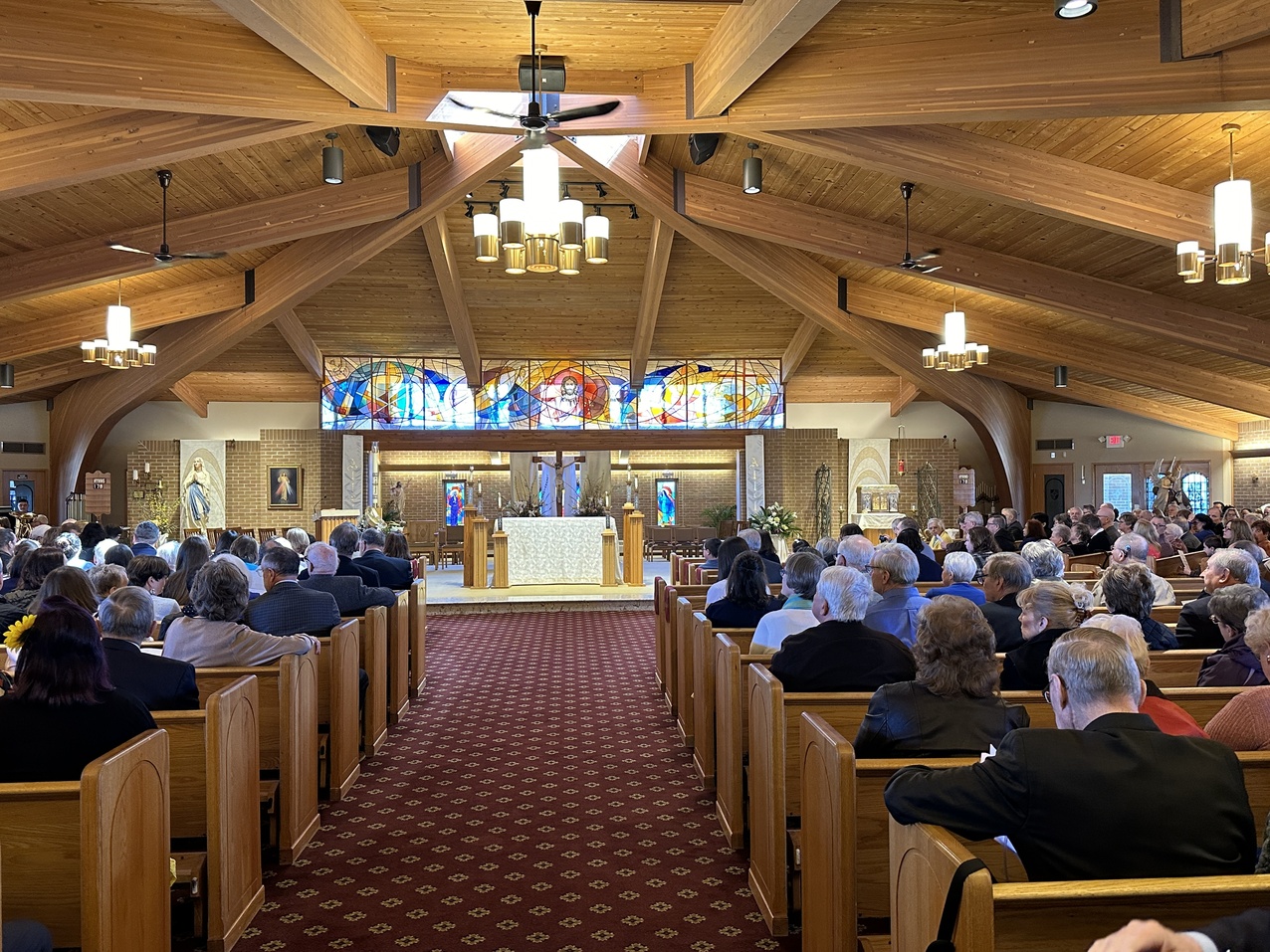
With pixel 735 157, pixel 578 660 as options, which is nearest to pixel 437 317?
pixel 735 157

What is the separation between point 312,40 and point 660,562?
571 inches

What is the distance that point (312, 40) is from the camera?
5.48 meters

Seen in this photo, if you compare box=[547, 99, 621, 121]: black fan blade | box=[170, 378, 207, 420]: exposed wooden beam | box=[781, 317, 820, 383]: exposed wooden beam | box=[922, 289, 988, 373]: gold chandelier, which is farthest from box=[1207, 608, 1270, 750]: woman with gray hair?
box=[170, 378, 207, 420]: exposed wooden beam

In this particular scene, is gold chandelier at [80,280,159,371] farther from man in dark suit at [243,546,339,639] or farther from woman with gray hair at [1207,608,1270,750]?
woman with gray hair at [1207,608,1270,750]

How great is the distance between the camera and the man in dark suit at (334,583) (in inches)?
244

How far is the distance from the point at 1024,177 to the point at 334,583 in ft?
17.6

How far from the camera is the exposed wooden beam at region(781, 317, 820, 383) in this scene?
1659cm

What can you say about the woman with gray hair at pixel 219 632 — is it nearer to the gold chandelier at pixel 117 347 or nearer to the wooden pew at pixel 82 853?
the wooden pew at pixel 82 853

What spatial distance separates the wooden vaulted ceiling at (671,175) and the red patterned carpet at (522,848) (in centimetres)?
375

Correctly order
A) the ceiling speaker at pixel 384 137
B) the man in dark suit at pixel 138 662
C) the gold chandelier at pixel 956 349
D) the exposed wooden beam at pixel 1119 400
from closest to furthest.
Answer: the man in dark suit at pixel 138 662 < the ceiling speaker at pixel 384 137 < the gold chandelier at pixel 956 349 < the exposed wooden beam at pixel 1119 400

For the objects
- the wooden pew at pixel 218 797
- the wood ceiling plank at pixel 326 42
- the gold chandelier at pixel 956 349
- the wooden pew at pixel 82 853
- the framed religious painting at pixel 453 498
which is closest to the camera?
the wooden pew at pixel 82 853

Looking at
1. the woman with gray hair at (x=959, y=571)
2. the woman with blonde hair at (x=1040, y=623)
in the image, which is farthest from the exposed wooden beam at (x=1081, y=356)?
the woman with blonde hair at (x=1040, y=623)

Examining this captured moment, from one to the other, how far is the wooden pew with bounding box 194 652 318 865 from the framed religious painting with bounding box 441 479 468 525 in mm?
15916

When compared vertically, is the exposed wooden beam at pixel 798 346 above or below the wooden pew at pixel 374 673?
above
